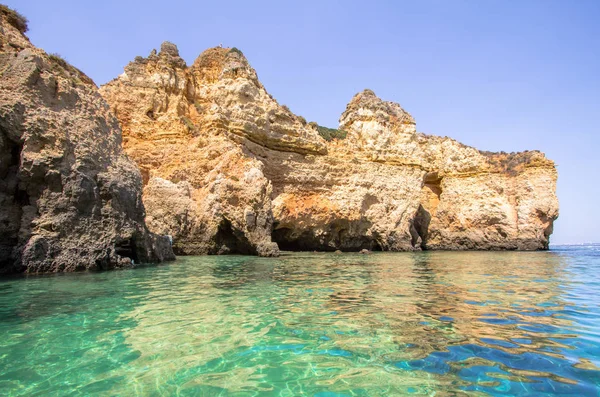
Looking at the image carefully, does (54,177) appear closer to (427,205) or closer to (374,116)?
(374,116)

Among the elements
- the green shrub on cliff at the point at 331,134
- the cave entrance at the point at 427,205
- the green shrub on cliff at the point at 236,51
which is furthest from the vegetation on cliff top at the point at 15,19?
the cave entrance at the point at 427,205

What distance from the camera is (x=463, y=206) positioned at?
35.4 metres

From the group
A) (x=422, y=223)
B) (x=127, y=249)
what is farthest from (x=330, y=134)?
(x=127, y=249)

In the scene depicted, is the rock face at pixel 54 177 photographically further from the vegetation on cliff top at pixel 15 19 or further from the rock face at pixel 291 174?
the rock face at pixel 291 174

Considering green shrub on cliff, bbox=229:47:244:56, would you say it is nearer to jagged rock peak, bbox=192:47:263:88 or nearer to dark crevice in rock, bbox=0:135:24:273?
jagged rock peak, bbox=192:47:263:88

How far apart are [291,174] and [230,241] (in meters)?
7.10

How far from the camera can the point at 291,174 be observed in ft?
84.3

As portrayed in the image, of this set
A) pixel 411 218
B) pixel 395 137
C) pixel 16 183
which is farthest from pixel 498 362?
pixel 395 137

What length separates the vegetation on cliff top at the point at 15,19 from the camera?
1378cm

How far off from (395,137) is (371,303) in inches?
1073

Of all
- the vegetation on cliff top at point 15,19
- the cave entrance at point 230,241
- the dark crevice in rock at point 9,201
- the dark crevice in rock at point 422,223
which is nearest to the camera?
the dark crevice in rock at point 9,201

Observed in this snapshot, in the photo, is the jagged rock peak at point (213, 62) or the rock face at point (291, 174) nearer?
the rock face at point (291, 174)

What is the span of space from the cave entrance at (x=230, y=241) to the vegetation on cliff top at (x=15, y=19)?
12.0 metres

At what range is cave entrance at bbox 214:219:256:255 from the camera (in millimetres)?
20267
